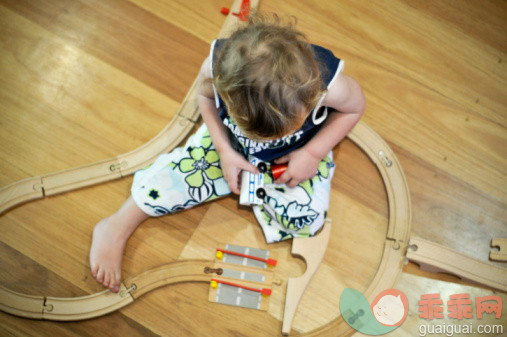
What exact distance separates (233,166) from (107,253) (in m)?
0.32

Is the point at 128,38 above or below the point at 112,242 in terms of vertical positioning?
above

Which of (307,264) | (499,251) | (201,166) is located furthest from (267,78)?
(499,251)

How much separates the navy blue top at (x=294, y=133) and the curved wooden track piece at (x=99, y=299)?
0.26 m

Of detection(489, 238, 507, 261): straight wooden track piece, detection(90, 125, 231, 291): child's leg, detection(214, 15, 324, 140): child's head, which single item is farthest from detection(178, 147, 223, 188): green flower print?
detection(489, 238, 507, 261): straight wooden track piece

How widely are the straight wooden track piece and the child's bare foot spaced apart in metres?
0.79

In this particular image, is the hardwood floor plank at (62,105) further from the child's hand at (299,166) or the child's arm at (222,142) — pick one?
the child's hand at (299,166)

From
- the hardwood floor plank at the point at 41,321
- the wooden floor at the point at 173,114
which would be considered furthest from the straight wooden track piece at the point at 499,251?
the hardwood floor plank at the point at 41,321

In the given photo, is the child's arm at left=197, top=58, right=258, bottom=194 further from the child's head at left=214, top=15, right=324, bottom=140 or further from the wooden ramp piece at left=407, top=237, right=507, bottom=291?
the wooden ramp piece at left=407, top=237, right=507, bottom=291

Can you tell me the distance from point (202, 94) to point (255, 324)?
19.0 inches

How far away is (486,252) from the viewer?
2.86ft

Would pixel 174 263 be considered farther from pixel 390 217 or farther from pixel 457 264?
pixel 457 264

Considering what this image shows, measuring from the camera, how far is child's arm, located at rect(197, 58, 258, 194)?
2.58 ft

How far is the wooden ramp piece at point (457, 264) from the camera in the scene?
0.82 metres

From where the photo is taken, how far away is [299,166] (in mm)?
778
